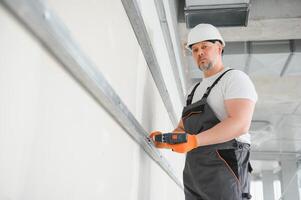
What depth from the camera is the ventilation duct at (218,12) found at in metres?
2.47

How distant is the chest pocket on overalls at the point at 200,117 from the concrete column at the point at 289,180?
6.54 metres

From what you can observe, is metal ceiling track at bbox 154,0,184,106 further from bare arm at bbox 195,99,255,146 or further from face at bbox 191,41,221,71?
bare arm at bbox 195,99,255,146

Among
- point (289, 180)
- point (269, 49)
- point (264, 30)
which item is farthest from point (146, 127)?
point (289, 180)

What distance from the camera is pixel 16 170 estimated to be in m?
0.55

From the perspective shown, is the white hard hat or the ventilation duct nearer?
the white hard hat

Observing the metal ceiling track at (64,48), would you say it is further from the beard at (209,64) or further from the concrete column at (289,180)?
the concrete column at (289,180)

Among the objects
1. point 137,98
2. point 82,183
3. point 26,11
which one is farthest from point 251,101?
point 26,11

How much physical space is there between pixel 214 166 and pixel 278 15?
1887 mm

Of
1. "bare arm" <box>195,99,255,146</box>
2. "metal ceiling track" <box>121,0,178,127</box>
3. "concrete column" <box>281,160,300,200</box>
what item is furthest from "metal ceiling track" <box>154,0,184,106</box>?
"concrete column" <box>281,160,300,200</box>

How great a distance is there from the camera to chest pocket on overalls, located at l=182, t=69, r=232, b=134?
1539 mm

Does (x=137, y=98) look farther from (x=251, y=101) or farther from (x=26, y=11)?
(x=26, y=11)

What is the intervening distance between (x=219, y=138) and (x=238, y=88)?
253 millimetres

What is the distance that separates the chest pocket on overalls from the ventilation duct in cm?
107

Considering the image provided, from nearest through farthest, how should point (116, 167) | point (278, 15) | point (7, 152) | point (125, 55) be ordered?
point (7, 152), point (116, 167), point (125, 55), point (278, 15)
